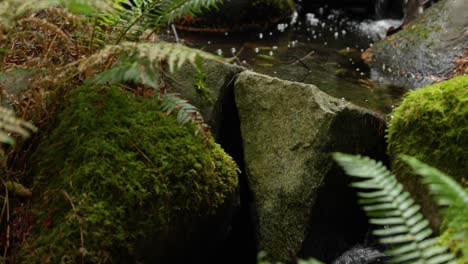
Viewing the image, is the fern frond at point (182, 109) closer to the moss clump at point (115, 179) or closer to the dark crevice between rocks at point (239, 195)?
the moss clump at point (115, 179)

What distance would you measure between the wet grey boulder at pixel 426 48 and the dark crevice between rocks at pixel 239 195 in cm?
329

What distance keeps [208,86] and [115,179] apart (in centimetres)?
137

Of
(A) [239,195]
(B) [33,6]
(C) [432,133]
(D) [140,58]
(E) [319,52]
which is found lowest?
(A) [239,195]

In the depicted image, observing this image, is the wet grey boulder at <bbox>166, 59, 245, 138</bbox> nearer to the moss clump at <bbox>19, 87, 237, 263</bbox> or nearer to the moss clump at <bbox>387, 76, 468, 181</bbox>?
the moss clump at <bbox>19, 87, 237, 263</bbox>

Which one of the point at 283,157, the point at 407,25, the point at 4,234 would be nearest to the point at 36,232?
the point at 4,234

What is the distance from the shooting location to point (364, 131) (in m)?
4.14

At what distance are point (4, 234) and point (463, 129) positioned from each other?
112 inches

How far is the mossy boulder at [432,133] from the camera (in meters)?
3.53

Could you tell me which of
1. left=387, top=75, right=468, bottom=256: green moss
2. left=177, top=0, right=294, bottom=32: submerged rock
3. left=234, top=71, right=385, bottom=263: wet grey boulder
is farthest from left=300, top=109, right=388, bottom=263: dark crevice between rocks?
left=177, top=0, right=294, bottom=32: submerged rock

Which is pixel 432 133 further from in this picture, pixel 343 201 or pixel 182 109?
pixel 182 109

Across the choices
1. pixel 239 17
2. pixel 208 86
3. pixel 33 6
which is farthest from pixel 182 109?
pixel 239 17

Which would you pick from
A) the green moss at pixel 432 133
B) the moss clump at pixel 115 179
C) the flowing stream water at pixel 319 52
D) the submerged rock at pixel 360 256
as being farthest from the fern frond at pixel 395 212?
the flowing stream water at pixel 319 52

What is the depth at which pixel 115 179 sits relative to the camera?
2.76 metres

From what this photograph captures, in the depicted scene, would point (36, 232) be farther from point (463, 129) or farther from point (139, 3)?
point (463, 129)
